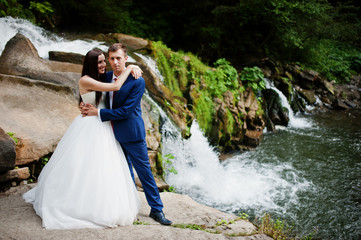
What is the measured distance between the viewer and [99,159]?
3.04 m

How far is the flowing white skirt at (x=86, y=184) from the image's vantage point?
2.93 m

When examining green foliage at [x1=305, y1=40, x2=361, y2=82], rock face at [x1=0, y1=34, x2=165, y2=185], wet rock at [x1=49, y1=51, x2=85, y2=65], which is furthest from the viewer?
green foliage at [x1=305, y1=40, x2=361, y2=82]

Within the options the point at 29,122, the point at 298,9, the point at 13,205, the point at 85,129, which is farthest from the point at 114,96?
the point at 298,9

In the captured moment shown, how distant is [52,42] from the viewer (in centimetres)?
902

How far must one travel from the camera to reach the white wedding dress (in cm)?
293

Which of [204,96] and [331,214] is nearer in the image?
[331,214]

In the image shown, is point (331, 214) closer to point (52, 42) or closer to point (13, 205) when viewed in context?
point (13, 205)

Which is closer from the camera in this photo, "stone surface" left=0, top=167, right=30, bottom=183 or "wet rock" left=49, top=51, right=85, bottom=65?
"stone surface" left=0, top=167, right=30, bottom=183

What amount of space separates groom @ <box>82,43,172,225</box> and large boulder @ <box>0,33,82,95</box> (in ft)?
9.10

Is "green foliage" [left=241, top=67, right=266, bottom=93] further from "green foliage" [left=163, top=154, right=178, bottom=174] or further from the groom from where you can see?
the groom

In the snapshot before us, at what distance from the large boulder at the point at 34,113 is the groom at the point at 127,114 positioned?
1.38 meters

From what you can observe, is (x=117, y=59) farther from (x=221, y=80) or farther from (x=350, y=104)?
(x=350, y=104)

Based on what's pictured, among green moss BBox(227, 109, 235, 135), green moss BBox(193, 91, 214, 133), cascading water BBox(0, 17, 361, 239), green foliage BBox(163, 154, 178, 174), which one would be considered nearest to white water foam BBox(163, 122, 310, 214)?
cascading water BBox(0, 17, 361, 239)

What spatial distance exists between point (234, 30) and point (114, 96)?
1287 centimetres
